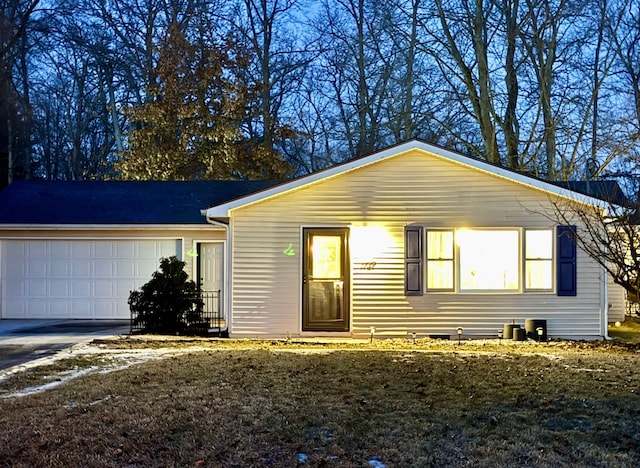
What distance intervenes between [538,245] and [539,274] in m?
0.54

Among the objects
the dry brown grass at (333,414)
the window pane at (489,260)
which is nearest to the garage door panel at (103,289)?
the dry brown grass at (333,414)

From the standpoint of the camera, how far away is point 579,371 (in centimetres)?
763

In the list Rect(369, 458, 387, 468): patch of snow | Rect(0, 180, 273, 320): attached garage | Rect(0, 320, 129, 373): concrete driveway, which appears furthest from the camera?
→ Rect(0, 180, 273, 320): attached garage

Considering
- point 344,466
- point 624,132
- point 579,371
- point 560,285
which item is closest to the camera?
point 344,466

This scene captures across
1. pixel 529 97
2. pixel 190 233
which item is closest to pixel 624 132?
pixel 529 97

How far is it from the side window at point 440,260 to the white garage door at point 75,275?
19.5ft

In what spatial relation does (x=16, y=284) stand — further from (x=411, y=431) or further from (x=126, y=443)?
(x=411, y=431)

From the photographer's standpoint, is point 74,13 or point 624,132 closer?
point 624,132

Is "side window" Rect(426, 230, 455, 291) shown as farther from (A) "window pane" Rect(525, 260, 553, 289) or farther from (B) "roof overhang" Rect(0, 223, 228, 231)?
(B) "roof overhang" Rect(0, 223, 228, 231)

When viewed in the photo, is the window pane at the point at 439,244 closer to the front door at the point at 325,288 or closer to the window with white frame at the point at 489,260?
the window with white frame at the point at 489,260

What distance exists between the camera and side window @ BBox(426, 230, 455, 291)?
38.3 ft

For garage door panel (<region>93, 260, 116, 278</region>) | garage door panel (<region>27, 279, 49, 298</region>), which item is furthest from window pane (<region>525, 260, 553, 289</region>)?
garage door panel (<region>27, 279, 49, 298</region>)

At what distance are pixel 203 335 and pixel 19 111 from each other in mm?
18622

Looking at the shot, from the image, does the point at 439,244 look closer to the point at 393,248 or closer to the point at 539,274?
the point at 393,248
